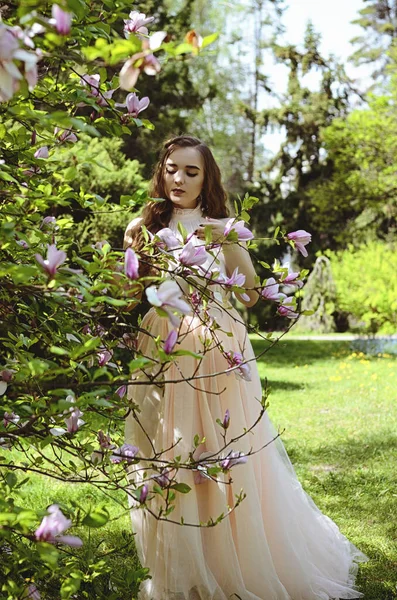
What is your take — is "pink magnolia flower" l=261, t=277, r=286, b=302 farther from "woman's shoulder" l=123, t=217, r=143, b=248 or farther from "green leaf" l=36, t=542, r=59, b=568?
"green leaf" l=36, t=542, r=59, b=568

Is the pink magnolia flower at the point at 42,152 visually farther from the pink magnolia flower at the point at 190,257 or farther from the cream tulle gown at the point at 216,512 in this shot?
the cream tulle gown at the point at 216,512

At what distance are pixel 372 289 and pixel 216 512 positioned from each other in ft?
31.0

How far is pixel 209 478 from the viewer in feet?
7.57

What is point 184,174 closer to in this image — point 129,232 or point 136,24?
point 129,232

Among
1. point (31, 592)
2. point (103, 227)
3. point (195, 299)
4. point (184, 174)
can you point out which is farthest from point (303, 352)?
point (31, 592)

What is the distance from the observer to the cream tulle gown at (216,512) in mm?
2404

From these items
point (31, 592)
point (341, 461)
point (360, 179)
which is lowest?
point (341, 461)

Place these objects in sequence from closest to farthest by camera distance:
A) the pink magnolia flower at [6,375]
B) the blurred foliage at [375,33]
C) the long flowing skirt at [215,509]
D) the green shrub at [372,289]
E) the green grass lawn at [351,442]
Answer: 1. the pink magnolia flower at [6,375]
2. the long flowing skirt at [215,509]
3. the green grass lawn at [351,442]
4. the green shrub at [372,289]
5. the blurred foliage at [375,33]

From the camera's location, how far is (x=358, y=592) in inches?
104

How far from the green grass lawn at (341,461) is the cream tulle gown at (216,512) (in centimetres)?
16

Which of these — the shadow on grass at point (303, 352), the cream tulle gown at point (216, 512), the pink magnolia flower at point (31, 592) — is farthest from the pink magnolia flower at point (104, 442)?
the shadow on grass at point (303, 352)

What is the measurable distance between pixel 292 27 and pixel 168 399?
21373mm

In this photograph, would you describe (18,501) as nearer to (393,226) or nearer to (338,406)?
(338,406)

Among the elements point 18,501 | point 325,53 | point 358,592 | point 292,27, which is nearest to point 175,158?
point 358,592
